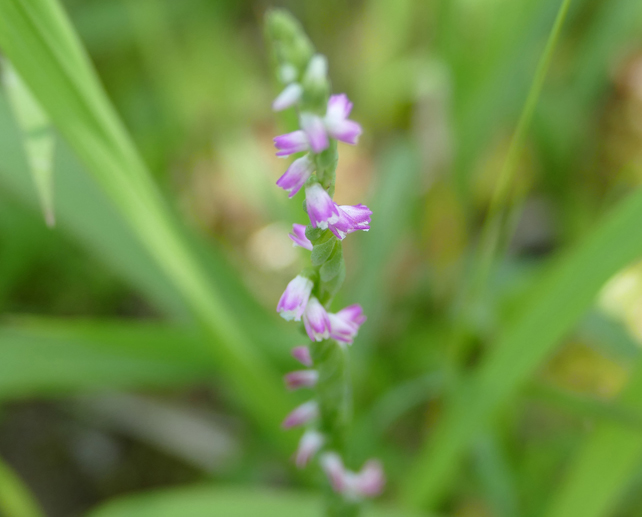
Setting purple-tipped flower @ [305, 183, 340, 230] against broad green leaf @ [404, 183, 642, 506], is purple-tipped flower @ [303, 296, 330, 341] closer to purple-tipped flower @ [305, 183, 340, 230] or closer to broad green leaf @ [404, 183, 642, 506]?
purple-tipped flower @ [305, 183, 340, 230]

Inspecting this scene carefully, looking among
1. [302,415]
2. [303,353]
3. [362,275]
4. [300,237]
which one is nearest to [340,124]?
[300,237]

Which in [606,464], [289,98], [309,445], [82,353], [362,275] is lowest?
[606,464]

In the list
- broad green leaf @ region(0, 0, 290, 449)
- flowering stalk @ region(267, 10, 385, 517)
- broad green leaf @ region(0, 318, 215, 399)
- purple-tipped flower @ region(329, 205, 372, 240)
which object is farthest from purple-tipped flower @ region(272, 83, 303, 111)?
broad green leaf @ region(0, 318, 215, 399)

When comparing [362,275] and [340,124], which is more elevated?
[362,275]

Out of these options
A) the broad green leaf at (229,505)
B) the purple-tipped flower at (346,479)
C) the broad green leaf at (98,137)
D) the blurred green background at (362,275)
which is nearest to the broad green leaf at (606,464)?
the blurred green background at (362,275)

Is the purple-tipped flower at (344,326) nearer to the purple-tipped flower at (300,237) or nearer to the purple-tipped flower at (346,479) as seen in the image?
the purple-tipped flower at (300,237)

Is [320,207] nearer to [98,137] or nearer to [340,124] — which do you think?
[340,124]
